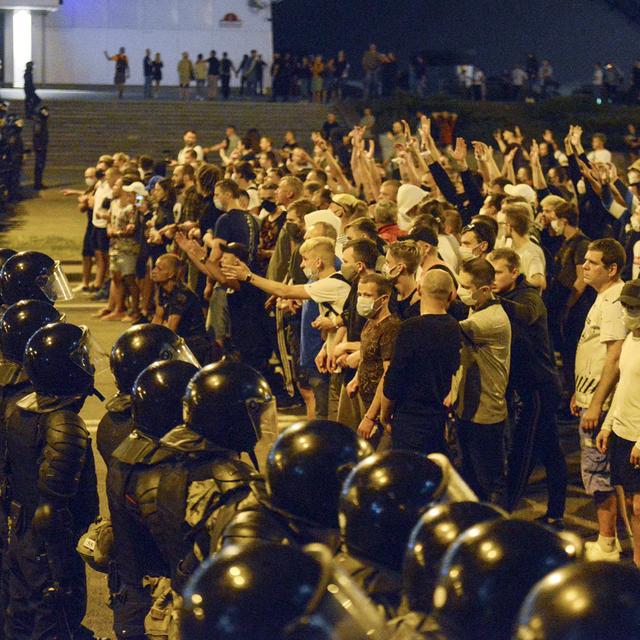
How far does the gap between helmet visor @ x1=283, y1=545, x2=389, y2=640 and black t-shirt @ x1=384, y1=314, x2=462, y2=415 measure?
12.0 ft

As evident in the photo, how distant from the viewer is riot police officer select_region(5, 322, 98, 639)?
186 inches

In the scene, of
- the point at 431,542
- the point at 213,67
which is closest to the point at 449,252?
the point at 431,542

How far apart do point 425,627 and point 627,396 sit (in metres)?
3.89

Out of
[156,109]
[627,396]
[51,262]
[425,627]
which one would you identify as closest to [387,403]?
[627,396]

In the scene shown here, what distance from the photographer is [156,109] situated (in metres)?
35.7

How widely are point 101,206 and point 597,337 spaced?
9.39 metres

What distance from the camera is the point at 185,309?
8.99 meters

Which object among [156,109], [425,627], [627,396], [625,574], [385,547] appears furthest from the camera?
[156,109]

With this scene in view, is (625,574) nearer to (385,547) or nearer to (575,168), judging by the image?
(385,547)

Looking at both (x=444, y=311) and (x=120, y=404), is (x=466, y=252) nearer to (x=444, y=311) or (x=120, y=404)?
(x=444, y=311)

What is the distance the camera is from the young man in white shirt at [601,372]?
6488 millimetres

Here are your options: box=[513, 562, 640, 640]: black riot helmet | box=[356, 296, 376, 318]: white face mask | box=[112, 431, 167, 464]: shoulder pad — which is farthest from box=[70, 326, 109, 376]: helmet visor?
box=[513, 562, 640, 640]: black riot helmet

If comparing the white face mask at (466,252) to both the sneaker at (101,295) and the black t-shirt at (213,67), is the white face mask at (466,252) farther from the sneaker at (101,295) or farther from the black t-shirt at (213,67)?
the black t-shirt at (213,67)

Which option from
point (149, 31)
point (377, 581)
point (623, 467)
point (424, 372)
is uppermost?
point (149, 31)
